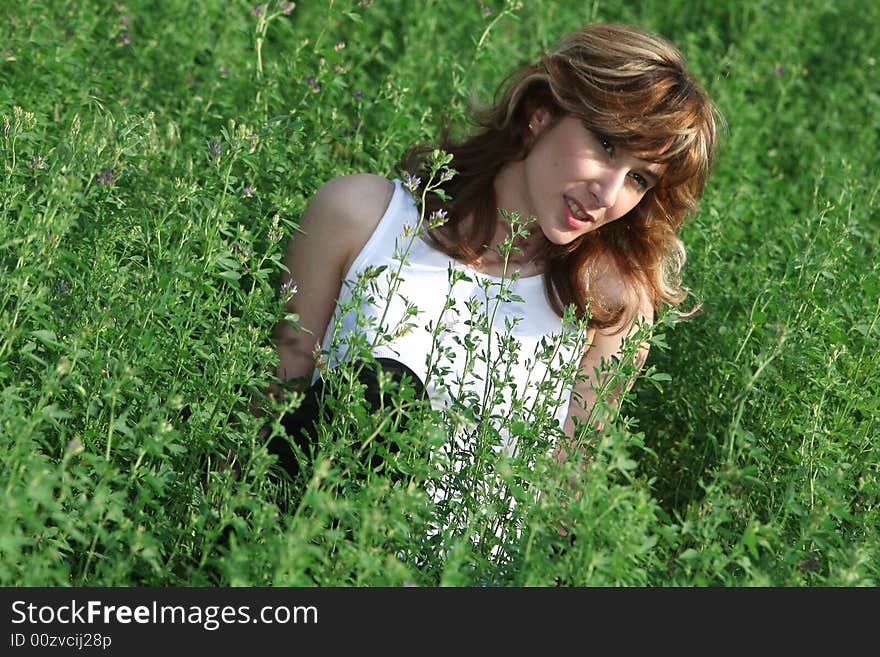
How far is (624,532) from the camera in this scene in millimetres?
2281

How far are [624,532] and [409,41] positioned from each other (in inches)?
134

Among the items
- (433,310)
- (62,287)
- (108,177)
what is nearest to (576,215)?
(433,310)

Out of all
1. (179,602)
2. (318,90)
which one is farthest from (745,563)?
(318,90)

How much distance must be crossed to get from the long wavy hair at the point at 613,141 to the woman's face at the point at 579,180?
0.04 m

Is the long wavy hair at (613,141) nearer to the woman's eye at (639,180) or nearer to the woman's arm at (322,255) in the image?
the woman's eye at (639,180)

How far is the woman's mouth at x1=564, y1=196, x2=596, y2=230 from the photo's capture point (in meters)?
3.27

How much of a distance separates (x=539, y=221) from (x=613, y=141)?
0.32 meters

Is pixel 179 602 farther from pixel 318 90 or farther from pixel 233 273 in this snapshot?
pixel 318 90

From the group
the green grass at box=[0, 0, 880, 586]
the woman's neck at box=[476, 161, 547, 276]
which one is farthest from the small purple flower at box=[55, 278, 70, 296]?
the woman's neck at box=[476, 161, 547, 276]

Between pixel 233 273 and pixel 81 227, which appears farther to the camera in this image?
pixel 81 227

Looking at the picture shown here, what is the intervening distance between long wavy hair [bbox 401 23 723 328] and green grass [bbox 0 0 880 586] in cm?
37

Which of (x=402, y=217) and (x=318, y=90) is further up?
(x=318, y=90)

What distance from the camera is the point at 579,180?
3242 millimetres

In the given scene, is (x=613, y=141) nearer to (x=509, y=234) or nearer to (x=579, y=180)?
(x=579, y=180)
